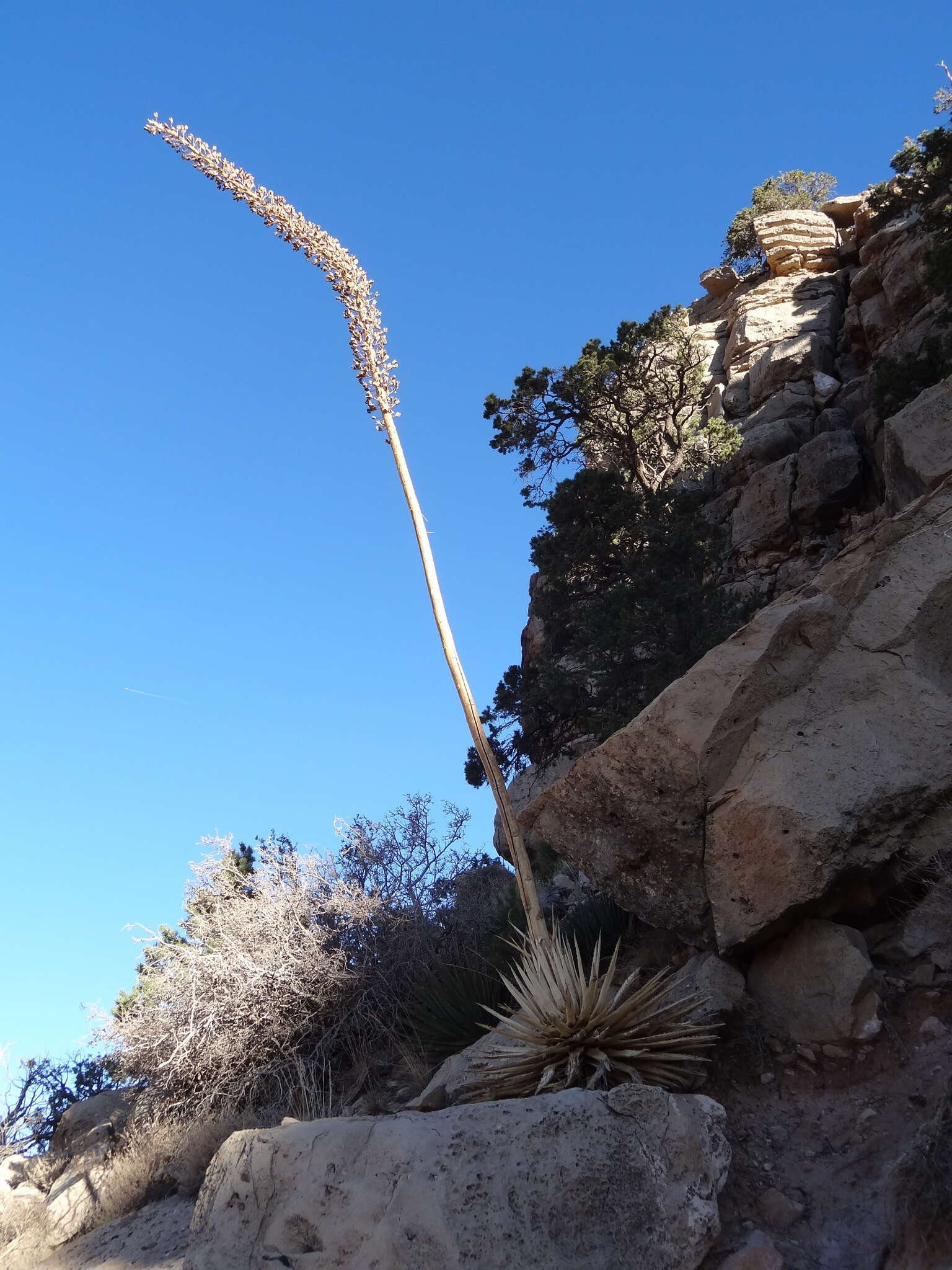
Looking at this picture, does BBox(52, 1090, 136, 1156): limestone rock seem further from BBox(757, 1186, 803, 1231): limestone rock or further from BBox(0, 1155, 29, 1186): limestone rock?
BBox(757, 1186, 803, 1231): limestone rock

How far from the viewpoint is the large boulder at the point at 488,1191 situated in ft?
13.6

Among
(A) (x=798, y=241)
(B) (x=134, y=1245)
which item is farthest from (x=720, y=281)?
(B) (x=134, y=1245)

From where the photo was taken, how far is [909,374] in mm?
14148

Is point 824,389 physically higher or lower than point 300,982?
higher

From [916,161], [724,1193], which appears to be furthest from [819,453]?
[724,1193]

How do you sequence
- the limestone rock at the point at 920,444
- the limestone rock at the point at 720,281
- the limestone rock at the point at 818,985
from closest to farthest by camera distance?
the limestone rock at the point at 818,985
the limestone rock at the point at 920,444
the limestone rock at the point at 720,281

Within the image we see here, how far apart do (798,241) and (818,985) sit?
26.4m

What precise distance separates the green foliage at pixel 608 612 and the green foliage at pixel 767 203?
16.6 meters

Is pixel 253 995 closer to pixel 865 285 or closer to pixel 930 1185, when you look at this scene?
pixel 930 1185

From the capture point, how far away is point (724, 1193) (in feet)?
15.1

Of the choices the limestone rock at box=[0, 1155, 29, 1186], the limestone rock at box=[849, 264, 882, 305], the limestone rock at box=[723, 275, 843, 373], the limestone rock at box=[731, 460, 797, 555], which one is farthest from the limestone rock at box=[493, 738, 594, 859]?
the limestone rock at box=[849, 264, 882, 305]

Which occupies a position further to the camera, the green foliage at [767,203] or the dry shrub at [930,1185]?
the green foliage at [767,203]

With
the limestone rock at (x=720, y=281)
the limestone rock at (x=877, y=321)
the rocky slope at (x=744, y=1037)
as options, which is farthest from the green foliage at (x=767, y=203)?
the rocky slope at (x=744, y=1037)

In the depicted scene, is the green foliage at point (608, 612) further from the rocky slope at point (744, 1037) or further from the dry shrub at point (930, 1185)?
the dry shrub at point (930, 1185)
